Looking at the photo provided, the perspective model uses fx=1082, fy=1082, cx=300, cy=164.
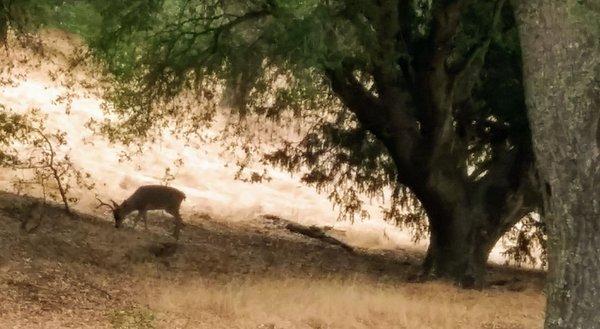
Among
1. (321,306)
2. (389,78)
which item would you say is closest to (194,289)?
(321,306)

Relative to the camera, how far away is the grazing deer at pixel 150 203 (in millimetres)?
16188

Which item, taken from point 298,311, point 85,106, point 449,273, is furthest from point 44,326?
point 85,106

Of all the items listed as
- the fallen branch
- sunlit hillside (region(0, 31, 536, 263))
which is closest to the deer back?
the fallen branch

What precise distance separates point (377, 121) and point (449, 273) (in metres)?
2.70

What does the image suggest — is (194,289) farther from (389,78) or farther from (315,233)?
(315,233)

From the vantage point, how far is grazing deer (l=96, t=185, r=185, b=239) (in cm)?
1619

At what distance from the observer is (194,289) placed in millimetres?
11711

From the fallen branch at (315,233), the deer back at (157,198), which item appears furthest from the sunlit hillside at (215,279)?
the deer back at (157,198)

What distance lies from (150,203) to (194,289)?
16.8 ft

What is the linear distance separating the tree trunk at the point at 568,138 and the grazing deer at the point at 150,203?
28.9 feet

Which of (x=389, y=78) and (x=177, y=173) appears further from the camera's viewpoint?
(x=177, y=173)

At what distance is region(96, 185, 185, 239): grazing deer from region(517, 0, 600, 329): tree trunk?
8821mm

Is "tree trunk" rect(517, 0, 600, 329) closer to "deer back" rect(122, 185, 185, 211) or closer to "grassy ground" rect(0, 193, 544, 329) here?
"grassy ground" rect(0, 193, 544, 329)

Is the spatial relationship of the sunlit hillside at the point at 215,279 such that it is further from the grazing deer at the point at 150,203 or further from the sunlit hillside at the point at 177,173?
the sunlit hillside at the point at 177,173
